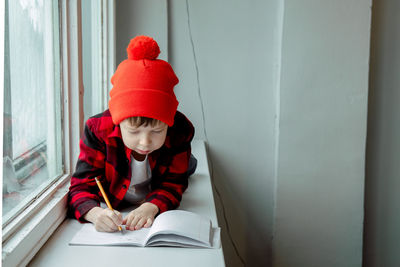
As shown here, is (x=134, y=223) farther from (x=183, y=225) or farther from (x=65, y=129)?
(x=65, y=129)

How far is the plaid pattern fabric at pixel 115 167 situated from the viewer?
1084 mm

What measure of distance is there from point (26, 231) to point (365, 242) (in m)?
1.96

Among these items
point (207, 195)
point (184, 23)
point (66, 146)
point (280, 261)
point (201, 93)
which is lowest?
point (280, 261)

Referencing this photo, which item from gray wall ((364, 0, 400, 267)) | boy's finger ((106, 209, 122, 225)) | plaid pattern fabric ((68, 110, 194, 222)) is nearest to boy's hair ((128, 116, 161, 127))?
plaid pattern fabric ((68, 110, 194, 222))

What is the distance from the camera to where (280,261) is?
209 centimetres

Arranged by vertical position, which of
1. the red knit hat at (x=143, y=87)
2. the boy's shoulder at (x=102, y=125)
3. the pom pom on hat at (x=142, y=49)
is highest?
the pom pom on hat at (x=142, y=49)

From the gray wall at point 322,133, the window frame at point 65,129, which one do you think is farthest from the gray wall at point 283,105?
the window frame at point 65,129

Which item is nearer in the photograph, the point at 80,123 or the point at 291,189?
the point at 80,123

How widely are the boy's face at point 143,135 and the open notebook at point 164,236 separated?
189 mm

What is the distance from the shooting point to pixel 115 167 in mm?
1120

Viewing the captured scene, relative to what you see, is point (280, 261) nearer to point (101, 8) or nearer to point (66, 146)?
point (66, 146)

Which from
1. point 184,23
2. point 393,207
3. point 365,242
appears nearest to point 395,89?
point 393,207

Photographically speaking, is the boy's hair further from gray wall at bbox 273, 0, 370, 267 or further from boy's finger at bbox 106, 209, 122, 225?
gray wall at bbox 273, 0, 370, 267

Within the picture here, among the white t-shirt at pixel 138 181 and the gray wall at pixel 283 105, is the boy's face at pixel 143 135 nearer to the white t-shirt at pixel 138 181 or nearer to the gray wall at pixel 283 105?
the white t-shirt at pixel 138 181
